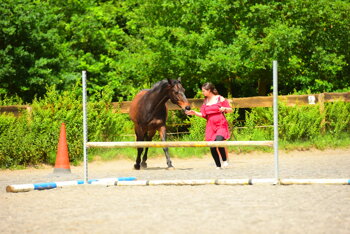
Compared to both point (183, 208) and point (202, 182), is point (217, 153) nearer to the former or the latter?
point (202, 182)

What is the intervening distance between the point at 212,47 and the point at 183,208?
1934 cm

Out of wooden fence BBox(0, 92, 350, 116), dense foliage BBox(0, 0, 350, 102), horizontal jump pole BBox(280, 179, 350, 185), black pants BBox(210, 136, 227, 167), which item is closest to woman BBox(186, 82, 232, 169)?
black pants BBox(210, 136, 227, 167)

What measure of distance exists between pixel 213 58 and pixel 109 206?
17702 mm

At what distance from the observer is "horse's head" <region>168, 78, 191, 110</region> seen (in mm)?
13586

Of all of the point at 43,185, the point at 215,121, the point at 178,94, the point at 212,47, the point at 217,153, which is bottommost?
the point at 43,185

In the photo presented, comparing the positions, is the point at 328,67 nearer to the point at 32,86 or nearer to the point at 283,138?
the point at 283,138

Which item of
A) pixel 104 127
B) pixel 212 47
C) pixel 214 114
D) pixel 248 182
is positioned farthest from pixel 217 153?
pixel 212 47

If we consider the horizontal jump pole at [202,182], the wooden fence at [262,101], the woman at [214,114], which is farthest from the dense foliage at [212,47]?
the horizontal jump pole at [202,182]

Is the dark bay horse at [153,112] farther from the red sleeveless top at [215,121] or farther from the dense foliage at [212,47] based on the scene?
the dense foliage at [212,47]

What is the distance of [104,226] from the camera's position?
652cm

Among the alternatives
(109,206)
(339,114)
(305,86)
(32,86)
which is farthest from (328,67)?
(109,206)

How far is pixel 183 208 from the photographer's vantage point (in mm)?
7625

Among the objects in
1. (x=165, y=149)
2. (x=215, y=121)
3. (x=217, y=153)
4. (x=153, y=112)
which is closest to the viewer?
(x=217, y=153)

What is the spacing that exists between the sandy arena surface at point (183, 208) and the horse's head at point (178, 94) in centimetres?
201
